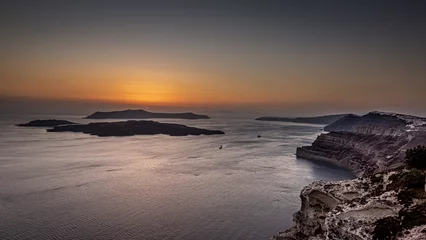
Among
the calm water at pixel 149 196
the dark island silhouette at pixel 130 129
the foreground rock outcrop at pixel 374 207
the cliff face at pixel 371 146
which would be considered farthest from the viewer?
the dark island silhouette at pixel 130 129

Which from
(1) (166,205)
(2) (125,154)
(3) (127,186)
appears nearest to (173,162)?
(2) (125,154)

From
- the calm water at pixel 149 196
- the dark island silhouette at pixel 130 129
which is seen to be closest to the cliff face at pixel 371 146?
the calm water at pixel 149 196

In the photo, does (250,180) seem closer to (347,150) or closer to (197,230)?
(197,230)

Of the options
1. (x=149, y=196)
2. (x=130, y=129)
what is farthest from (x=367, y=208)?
(x=130, y=129)

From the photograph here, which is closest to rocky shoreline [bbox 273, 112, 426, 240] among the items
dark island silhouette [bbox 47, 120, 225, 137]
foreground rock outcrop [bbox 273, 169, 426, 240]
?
foreground rock outcrop [bbox 273, 169, 426, 240]

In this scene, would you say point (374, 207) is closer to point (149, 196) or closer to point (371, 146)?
point (149, 196)

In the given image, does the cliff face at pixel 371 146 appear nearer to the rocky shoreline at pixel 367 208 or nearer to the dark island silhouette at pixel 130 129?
the rocky shoreline at pixel 367 208
